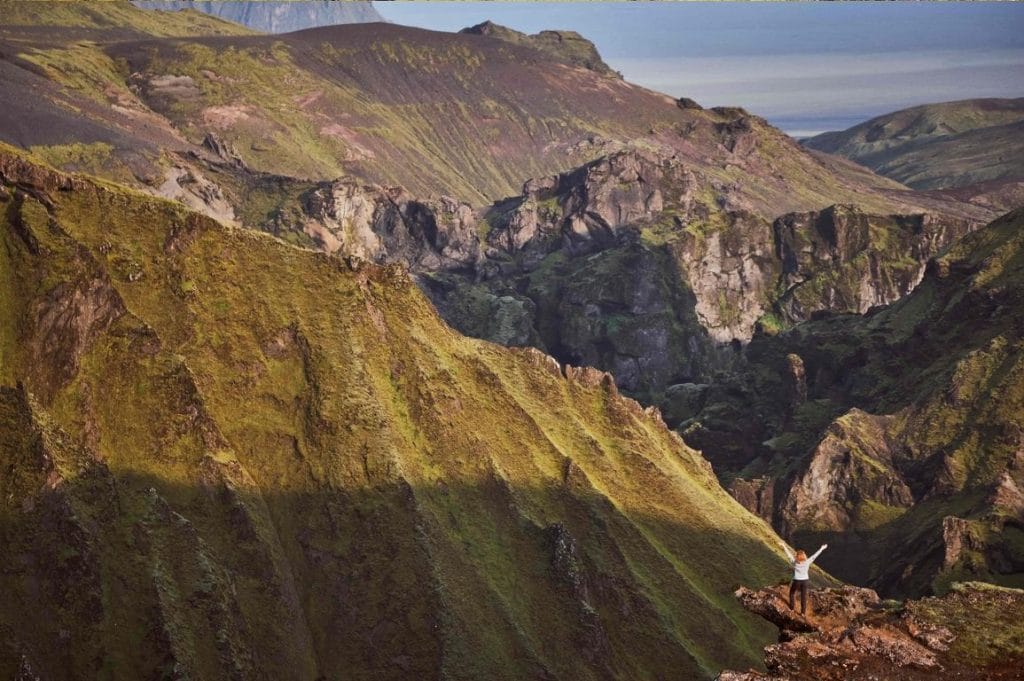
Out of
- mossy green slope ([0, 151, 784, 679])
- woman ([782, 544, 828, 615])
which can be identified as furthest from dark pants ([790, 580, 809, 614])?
mossy green slope ([0, 151, 784, 679])

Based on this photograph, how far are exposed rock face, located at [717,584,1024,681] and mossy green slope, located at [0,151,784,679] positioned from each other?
222 ft

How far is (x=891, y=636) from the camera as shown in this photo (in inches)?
2076

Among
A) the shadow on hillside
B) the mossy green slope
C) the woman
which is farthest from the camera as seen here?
the mossy green slope

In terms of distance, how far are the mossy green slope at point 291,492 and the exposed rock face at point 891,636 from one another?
Result: 6760 cm

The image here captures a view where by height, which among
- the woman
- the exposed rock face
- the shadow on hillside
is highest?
the woman

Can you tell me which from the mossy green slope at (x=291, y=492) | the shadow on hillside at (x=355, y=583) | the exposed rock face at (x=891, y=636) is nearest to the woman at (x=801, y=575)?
the exposed rock face at (x=891, y=636)

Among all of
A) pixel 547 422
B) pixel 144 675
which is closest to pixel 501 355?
pixel 547 422

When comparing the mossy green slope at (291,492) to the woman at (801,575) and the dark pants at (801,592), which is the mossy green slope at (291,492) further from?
the woman at (801,575)

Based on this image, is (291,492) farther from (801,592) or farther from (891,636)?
(891,636)

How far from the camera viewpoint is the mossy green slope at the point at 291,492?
370 ft

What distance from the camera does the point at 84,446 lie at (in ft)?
394

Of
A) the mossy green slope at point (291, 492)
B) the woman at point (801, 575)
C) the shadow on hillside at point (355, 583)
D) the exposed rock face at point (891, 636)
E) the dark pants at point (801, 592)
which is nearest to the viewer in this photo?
the exposed rock face at point (891, 636)

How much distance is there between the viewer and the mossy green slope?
112875 millimetres

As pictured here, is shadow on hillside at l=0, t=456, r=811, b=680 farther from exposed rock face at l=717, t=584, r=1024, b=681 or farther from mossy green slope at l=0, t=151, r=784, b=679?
exposed rock face at l=717, t=584, r=1024, b=681
